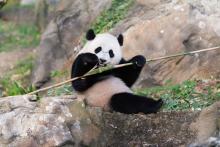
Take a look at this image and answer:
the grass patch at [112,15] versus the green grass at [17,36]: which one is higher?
the grass patch at [112,15]

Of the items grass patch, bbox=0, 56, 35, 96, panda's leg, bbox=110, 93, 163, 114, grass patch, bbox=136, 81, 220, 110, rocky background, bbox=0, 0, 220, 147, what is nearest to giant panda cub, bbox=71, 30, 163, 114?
panda's leg, bbox=110, 93, 163, 114

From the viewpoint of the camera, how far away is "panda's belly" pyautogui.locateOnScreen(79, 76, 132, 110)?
7000 millimetres

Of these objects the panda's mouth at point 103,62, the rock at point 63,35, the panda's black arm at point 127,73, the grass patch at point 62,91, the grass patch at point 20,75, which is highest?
the panda's mouth at point 103,62

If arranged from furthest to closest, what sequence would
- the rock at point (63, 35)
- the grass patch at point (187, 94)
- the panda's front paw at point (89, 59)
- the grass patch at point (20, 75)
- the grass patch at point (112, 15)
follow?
the grass patch at point (20, 75) < the rock at point (63, 35) < the grass patch at point (112, 15) < the grass patch at point (187, 94) < the panda's front paw at point (89, 59)

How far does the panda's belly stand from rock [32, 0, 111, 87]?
4.70 meters

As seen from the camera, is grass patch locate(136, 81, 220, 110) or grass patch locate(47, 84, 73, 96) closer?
grass patch locate(136, 81, 220, 110)

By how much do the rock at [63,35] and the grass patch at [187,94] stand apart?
3.41 m

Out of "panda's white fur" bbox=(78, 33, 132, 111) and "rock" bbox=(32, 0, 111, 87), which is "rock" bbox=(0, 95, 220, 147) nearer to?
"panda's white fur" bbox=(78, 33, 132, 111)

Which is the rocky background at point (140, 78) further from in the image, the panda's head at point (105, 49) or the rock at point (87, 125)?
the panda's head at point (105, 49)

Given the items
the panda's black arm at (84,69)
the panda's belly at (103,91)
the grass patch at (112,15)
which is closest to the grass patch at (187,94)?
the panda's belly at (103,91)

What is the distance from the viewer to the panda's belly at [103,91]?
700 cm


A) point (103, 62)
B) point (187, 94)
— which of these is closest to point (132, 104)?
point (103, 62)

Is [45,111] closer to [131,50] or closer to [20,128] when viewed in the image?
[20,128]

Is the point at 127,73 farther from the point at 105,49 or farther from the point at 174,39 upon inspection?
the point at 174,39
